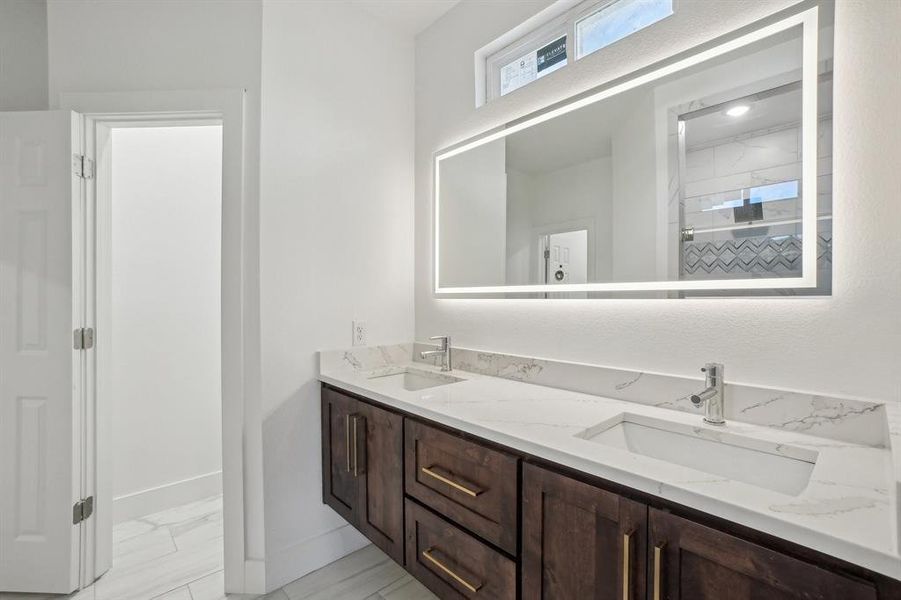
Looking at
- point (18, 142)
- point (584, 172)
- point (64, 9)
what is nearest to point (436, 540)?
point (584, 172)

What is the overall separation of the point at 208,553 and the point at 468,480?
5.52 feet

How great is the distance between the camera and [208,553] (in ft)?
6.67

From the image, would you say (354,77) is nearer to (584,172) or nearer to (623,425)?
(584,172)

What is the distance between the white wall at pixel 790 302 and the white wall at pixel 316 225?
657 mm

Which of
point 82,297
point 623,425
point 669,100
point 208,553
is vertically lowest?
point 208,553

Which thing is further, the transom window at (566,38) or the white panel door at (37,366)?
the white panel door at (37,366)

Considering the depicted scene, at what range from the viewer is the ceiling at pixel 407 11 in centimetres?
205

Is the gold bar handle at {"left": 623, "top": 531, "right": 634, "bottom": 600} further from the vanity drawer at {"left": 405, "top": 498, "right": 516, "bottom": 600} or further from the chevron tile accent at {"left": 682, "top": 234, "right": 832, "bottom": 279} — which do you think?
the chevron tile accent at {"left": 682, "top": 234, "right": 832, "bottom": 279}

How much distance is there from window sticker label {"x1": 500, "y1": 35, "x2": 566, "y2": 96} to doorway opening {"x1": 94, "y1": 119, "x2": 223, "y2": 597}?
6.10 ft

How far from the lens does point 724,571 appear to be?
726 millimetres

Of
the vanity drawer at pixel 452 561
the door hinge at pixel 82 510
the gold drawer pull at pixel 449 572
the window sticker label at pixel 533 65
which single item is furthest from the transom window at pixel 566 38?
the door hinge at pixel 82 510

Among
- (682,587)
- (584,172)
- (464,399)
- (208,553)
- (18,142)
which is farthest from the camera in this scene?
(208,553)

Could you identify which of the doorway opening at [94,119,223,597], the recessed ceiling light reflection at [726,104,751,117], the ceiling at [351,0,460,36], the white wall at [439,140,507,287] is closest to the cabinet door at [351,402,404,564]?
the white wall at [439,140,507,287]

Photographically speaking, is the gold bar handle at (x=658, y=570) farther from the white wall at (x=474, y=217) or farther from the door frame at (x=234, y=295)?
the door frame at (x=234, y=295)
